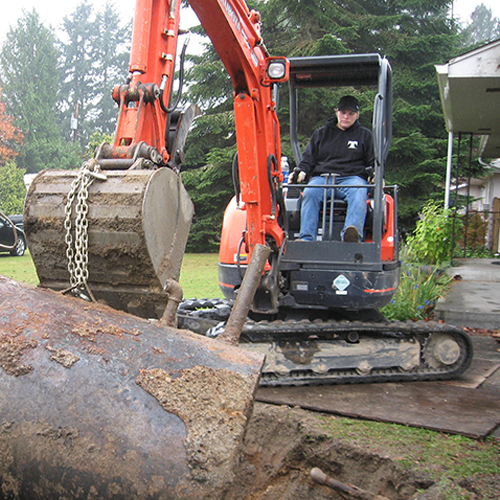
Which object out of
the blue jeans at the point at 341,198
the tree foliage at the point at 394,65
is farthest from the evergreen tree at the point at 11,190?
the blue jeans at the point at 341,198

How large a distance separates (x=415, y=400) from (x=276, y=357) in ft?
3.73

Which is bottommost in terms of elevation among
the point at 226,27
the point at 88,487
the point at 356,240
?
the point at 88,487

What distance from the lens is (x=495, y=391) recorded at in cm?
459

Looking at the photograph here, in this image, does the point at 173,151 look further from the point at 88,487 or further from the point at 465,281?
the point at 465,281

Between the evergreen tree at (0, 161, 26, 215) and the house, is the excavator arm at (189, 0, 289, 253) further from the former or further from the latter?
the evergreen tree at (0, 161, 26, 215)

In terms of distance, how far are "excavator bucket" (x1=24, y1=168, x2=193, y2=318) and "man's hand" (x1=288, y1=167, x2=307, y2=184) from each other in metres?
2.72

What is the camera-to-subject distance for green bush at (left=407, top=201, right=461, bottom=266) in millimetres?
11039

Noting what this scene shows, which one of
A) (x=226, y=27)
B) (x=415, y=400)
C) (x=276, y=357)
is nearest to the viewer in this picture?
(x=226, y=27)

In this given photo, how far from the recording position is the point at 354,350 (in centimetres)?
481

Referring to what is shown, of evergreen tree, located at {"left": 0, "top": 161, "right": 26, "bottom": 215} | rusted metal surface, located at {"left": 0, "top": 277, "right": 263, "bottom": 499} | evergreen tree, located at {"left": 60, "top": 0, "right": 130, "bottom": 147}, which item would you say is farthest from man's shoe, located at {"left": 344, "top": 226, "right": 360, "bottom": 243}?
evergreen tree, located at {"left": 60, "top": 0, "right": 130, "bottom": 147}

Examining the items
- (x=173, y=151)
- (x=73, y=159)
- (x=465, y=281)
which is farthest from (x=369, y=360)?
(x=73, y=159)

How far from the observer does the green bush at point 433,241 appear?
11.0 m

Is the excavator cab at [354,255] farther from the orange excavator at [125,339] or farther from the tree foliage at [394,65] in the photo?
the tree foliage at [394,65]

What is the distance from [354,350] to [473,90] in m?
Answer: 6.84
